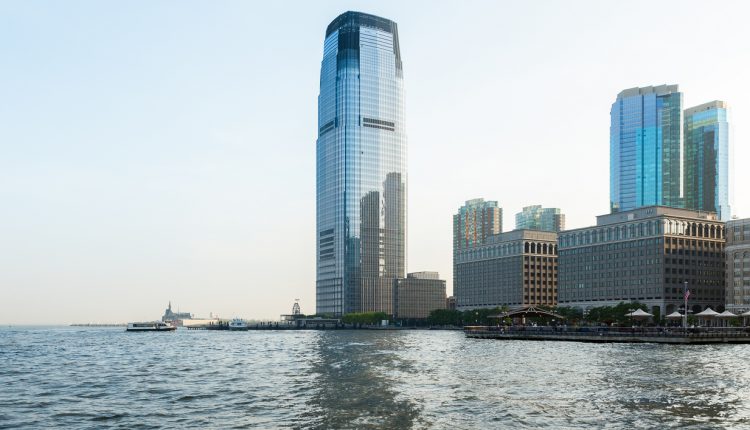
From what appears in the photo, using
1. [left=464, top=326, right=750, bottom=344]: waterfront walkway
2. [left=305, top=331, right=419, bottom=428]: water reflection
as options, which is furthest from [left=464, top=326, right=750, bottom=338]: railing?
[left=305, top=331, right=419, bottom=428]: water reflection

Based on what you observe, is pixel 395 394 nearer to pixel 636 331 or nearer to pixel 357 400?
pixel 357 400

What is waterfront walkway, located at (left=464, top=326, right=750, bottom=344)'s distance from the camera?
138m

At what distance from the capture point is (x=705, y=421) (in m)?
47.6

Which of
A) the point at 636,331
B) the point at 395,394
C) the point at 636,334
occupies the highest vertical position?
the point at 395,394

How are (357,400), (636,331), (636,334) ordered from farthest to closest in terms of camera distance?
(636,331) → (636,334) → (357,400)

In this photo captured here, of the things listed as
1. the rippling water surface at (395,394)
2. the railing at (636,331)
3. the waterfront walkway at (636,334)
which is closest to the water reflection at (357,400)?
the rippling water surface at (395,394)

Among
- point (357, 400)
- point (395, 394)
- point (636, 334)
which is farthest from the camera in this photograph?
point (636, 334)

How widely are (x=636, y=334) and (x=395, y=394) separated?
319 feet

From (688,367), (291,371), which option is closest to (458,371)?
(291,371)

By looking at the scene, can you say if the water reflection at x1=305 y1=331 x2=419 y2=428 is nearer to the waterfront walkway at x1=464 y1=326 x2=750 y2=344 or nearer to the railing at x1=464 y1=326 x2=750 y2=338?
the waterfront walkway at x1=464 y1=326 x2=750 y2=344

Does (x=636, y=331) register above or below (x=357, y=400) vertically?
below

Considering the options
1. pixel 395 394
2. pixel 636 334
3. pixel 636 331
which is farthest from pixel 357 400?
pixel 636 331

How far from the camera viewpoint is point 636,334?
5748 inches

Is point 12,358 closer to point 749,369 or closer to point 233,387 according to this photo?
point 233,387
